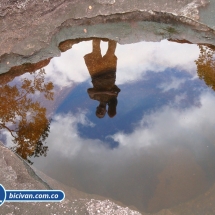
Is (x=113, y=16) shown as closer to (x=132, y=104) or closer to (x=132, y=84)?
(x=132, y=84)

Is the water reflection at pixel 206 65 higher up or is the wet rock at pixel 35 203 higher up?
the water reflection at pixel 206 65

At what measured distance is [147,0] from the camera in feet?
12.9

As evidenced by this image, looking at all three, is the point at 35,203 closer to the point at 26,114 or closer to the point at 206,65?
the point at 26,114

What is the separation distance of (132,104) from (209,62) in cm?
116

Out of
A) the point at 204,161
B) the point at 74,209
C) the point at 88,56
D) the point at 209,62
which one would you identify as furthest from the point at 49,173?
the point at 209,62

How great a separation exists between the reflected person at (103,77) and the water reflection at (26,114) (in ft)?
1.87

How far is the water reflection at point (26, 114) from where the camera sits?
315cm

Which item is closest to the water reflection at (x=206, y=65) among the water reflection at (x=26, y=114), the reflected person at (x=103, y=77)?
the reflected person at (x=103, y=77)

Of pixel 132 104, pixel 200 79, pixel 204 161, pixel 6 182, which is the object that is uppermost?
pixel 200 79

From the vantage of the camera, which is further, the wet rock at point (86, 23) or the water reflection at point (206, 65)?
the wet rock at point (86, 23)

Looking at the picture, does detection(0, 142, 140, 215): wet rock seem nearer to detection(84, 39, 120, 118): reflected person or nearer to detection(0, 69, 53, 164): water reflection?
detection(0, 69, 53, 164): water reflection

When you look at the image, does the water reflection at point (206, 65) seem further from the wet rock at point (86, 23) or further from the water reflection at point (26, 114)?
the water reflection at point (26, 114)

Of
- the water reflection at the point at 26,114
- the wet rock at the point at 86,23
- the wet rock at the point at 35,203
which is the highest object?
the wet rock at the point at 86,23

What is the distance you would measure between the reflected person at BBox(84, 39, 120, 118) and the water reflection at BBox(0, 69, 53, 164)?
57 centimetres
